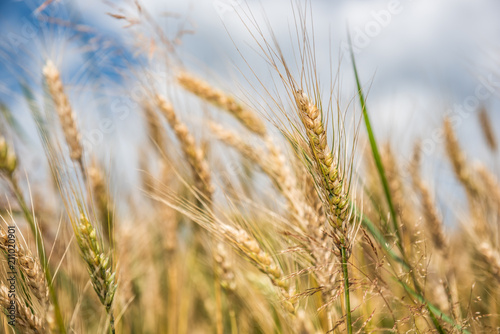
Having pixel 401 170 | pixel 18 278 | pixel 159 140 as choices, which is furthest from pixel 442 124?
pixel 18 278

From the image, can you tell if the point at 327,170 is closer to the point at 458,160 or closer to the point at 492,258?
the point at 492,258

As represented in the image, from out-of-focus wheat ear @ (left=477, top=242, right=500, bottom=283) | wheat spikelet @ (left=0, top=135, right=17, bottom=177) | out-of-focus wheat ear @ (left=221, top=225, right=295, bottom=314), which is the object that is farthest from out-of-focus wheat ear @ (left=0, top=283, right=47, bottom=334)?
out-of-focus wheat ear @ (left=477, top=242, right=500, bottom=283)

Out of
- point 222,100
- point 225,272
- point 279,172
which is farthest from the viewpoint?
point 222,100

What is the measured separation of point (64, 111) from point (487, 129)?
7.33 feet

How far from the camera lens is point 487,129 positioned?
2.17 m

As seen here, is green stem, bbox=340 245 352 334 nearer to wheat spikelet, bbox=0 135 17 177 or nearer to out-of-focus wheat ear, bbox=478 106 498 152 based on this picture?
wheat spikelet, bbox=0 135 17 177

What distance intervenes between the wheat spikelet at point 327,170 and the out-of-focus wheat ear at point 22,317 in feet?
2.12

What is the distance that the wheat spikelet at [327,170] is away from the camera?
0.73 metres

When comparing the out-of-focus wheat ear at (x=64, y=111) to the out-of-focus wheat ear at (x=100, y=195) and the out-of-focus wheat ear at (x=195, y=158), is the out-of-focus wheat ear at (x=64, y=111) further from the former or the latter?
the out-of-focus wheat ear at (x=195, y=158)

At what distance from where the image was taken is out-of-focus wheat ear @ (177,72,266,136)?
1.54 metres

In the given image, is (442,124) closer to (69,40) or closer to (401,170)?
(401,170)

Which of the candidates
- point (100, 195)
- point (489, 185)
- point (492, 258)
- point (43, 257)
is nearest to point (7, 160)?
point (43, 257)

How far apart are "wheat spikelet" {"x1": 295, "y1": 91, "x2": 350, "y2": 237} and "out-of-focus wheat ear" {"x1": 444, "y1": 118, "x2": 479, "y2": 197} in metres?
1.39

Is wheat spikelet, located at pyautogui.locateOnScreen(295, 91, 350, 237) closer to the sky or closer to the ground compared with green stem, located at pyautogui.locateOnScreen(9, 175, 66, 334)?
closer to the sky
